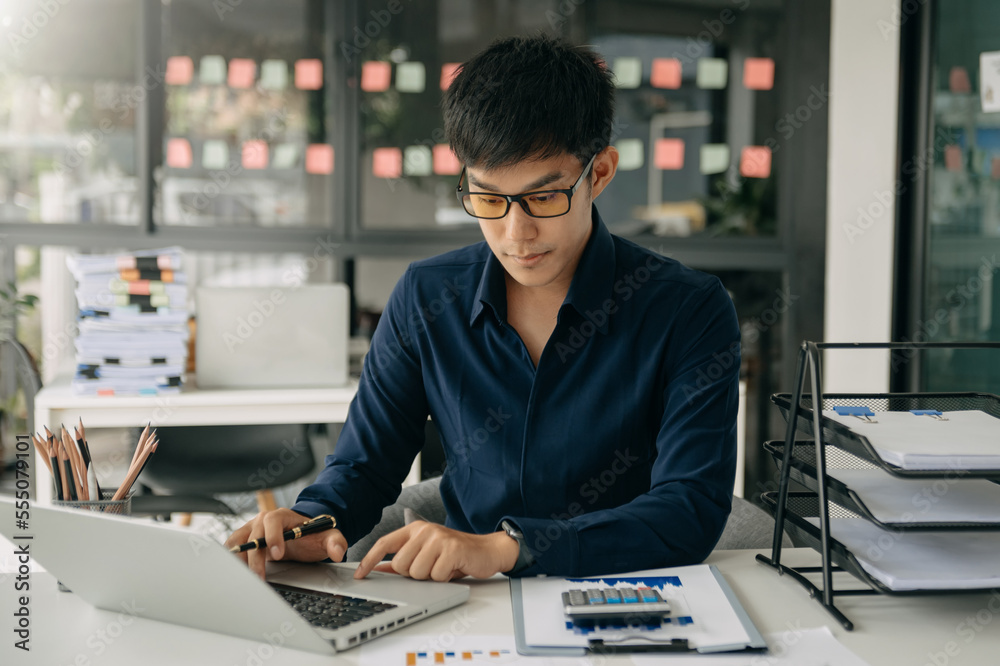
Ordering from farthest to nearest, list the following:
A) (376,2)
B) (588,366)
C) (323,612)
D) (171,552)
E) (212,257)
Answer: (212,257) < (376,2) < (588,366) < (323,612) < (171,552)

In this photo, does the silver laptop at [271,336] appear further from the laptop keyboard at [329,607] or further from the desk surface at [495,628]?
the laptop keyboard at [329,607]

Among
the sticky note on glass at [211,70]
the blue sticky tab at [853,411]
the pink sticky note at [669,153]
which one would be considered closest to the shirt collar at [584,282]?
the blue sticky tab at [853,411]

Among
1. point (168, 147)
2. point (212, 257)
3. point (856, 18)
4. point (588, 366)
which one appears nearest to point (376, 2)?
point (168, 147)

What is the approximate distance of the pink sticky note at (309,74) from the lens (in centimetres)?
317

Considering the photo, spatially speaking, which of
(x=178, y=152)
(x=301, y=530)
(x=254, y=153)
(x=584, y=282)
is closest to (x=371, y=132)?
(x=254, y=153)

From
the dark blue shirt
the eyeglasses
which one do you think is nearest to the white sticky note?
the dark blue shirt

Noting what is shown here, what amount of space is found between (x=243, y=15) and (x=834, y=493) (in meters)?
2.97

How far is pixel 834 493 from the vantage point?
1.00 meters

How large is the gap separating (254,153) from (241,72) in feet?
0.98

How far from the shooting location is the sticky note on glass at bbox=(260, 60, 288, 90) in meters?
3.24

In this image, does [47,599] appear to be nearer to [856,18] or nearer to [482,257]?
[482,257]

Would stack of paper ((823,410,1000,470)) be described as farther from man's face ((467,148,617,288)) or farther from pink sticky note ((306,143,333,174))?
pink sticky note ((306,143,333,174))

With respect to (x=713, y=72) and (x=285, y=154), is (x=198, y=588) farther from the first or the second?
(x=713, y=72)

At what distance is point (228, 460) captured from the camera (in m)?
2.66
